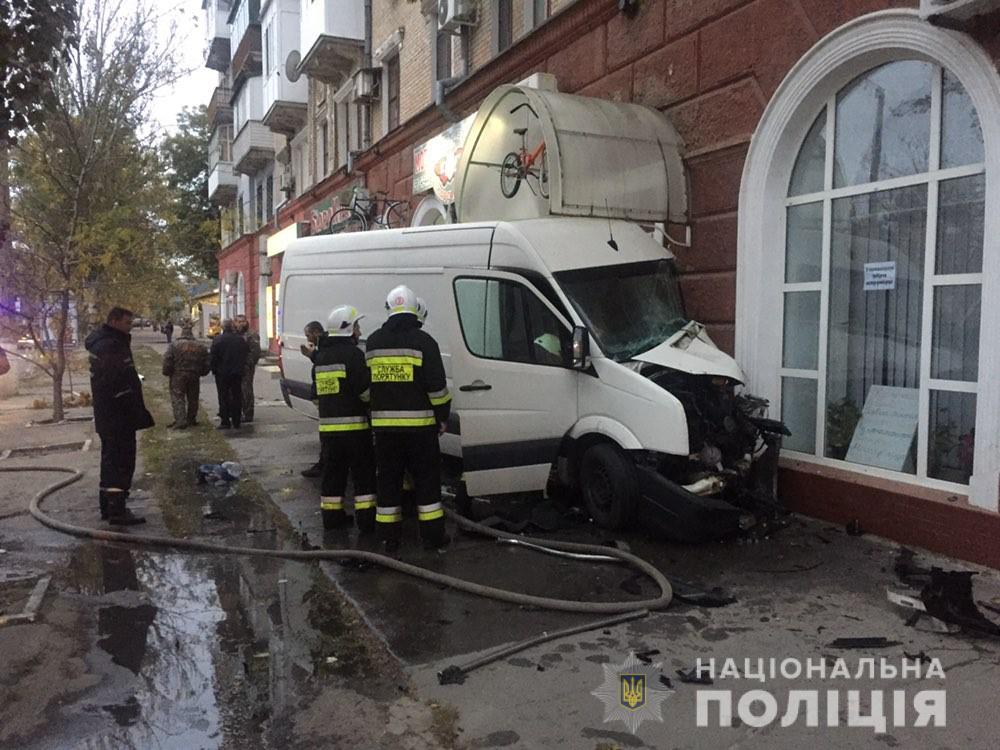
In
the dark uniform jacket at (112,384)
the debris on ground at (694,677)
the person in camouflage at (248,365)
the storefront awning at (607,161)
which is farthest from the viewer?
the person in camouflage at (248,365)

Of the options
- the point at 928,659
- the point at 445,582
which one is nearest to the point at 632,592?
the point at 445,582

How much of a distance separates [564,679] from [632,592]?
1.21 meters

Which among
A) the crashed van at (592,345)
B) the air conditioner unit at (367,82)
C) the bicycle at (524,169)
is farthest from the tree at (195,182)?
the crashed van at (592,345)

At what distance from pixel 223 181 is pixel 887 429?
114 ft

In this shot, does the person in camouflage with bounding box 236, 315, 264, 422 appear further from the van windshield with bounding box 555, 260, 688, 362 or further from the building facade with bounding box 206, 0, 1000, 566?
the van windshield with bounding box 555, 260, 688, 362

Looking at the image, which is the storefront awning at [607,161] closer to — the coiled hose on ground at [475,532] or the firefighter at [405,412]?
the firefighter at [405,412]

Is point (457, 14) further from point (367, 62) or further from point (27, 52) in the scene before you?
point (27, 52)

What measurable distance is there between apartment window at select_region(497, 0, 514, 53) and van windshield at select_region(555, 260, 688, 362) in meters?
6.31

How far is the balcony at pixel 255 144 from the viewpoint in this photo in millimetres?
28094

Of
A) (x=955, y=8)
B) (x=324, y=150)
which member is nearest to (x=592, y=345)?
(x=955, y=8)

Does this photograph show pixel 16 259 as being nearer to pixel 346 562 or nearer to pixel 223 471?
pixel 223 471

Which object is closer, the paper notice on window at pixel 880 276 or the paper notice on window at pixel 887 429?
the paper notice on window at pixel 887 429

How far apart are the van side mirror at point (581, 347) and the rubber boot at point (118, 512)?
3861 mm

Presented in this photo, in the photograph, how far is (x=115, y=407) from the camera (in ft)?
Result: 21.4
